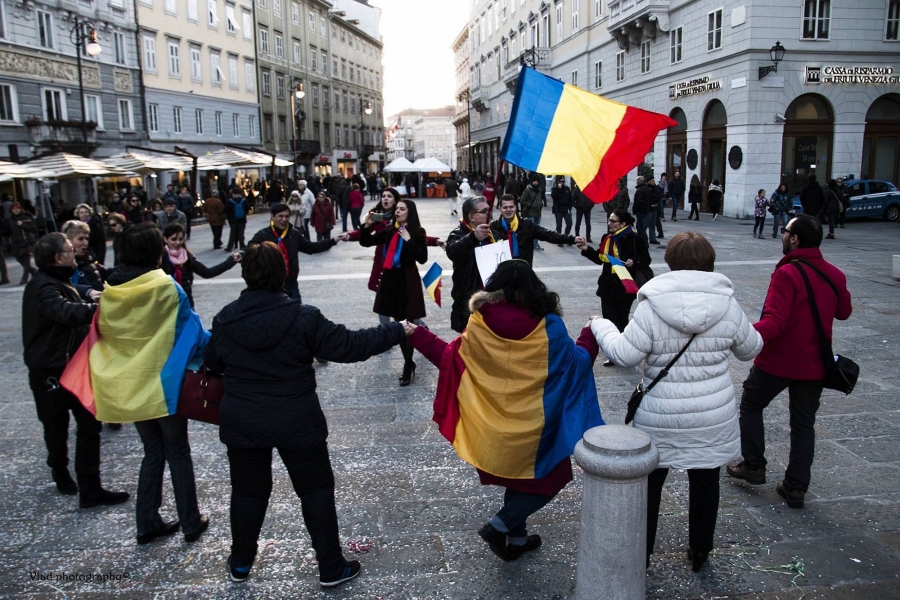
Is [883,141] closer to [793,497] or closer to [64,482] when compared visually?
[793,497]

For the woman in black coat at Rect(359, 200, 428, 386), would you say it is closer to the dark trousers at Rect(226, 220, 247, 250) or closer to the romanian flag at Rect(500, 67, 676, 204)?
the romanian flag at Rect(500, 67, 676, 204)

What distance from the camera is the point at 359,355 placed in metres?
3.23

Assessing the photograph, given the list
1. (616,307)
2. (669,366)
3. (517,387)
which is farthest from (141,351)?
(616,307)

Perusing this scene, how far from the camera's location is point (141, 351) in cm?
368

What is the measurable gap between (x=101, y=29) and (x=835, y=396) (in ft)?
108

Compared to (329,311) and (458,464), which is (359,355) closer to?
(458,464)

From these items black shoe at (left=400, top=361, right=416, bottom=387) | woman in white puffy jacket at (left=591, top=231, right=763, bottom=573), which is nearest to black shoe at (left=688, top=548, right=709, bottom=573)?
woman in white puffy jacket at (left=591, top=231, right=763, bottom=573)

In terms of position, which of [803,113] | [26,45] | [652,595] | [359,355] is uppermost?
[26,45]

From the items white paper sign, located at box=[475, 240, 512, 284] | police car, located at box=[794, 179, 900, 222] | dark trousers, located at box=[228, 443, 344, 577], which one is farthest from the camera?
police car, located at box=[794, 179, 900, 222]

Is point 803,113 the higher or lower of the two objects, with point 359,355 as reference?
higher

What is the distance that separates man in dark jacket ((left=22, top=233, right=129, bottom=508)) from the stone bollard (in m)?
2.83

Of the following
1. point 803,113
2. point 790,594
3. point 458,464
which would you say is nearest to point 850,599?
point 790,594

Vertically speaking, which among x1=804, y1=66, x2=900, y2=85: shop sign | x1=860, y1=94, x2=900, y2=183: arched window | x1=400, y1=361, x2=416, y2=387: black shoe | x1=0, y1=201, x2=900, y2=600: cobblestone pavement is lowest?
x1=0, y1=201, x2=900, y2=600: cobblestone pavement

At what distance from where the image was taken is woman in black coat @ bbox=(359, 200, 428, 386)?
643cm
